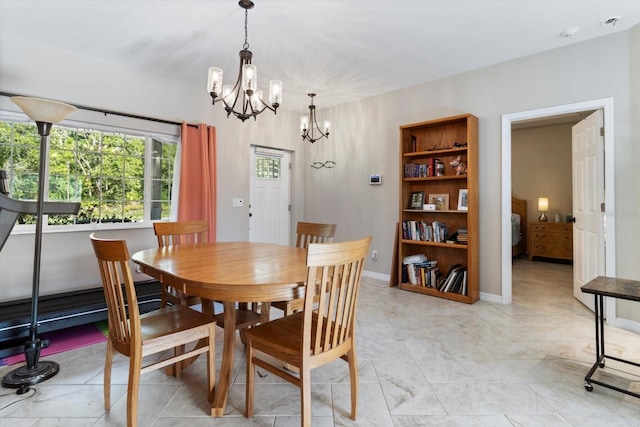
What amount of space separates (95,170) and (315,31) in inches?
105

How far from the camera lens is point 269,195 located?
4.97 metres

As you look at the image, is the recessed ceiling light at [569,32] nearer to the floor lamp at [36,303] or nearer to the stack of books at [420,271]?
the stack of books at [420,271]

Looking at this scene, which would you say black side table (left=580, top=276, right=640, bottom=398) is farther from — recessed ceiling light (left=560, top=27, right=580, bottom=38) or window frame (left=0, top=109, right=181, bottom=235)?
window frame (left=0, top=109, right=181, bottom=235)

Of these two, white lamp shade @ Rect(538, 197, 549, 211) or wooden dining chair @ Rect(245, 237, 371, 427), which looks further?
white lamp shade @ Rect(538, 197, 549, 211)

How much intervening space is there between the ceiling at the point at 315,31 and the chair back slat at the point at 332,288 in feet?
6.49

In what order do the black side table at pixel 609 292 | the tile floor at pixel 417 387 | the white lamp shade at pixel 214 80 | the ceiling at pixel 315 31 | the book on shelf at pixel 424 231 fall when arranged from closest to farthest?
1. the tile floor at pixel 417 387
2. the black side table at pixel 609 292
3. the white lamp shade at pixel 214 80
4. the ceiling at pixel 315 31
5. the book on shelf at pixel 424 231

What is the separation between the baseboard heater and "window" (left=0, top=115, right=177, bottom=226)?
844mm

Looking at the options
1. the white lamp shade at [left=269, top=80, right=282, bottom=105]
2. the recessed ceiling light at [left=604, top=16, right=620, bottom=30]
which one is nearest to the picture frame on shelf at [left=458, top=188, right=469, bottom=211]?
the recessed ceiling light at [left=604, top=16, right=620, bottom=30]

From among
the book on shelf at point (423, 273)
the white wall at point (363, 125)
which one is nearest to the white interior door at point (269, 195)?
the white wall at point (363, 125)

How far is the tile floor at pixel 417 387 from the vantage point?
62.7 inches

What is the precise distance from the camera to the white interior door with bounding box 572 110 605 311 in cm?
292

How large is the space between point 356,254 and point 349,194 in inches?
132

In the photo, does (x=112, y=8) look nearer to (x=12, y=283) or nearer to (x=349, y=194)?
(x=12, y=283)

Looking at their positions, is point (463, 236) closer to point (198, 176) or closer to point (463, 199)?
point (463, 199)
